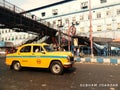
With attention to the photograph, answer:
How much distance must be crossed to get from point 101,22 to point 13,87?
44253mm

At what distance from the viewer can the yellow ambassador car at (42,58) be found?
1237 cm

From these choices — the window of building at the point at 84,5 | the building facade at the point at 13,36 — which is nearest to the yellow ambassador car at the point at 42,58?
the window of building at the point at 84,5

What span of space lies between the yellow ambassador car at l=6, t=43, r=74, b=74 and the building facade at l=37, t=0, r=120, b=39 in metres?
35.6

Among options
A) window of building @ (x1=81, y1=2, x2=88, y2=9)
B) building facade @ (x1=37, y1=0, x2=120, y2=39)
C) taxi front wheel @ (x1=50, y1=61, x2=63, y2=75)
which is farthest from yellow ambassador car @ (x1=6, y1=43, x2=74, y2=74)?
window of building @ (x1=81, y1=2, x2=88, y2=9)

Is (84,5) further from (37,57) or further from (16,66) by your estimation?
(37,57)

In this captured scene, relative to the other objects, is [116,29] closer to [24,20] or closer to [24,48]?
[24,20]

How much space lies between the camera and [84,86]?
354 inches

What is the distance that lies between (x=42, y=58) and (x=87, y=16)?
138 feet

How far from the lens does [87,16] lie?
5291 cm

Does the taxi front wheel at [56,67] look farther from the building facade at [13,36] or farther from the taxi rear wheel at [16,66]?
the building facade at [13,36]

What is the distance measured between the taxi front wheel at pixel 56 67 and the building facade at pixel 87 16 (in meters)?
36.9

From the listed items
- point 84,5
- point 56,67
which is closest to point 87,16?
point 84,5

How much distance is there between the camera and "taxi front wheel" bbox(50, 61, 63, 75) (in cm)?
1235

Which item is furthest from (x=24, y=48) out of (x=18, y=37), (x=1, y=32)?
(x=1, y=32)
